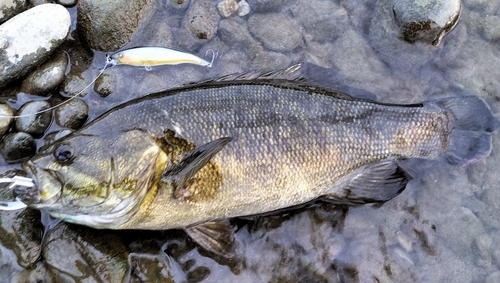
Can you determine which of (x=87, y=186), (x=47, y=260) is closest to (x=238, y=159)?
(x=87, y=186)

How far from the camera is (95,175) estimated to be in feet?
9.54

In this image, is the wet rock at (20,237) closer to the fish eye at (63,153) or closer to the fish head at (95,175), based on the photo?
the fish head at (95,175)

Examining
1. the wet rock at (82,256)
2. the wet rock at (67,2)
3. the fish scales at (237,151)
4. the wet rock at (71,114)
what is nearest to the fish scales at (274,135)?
the fish scales at (237,151)

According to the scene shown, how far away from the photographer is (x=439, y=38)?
4.04 m

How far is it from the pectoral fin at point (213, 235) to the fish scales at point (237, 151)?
0.07 m

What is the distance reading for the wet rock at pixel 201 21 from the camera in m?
4.04

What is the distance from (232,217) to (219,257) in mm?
354

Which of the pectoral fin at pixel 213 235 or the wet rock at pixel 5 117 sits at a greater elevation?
the wet rock at pixel 5 117

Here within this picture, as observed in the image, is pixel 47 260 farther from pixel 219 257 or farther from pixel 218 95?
pixel 218 95

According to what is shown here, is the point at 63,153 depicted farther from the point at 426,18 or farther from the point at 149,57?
the point at 426,18

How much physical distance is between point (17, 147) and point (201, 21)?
1926 mm

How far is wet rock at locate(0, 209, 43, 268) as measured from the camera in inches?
130

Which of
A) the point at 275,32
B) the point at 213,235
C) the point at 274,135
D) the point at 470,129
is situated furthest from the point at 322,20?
the point at 213,235

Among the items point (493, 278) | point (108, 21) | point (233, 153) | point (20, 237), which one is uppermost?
point (108, 21)
